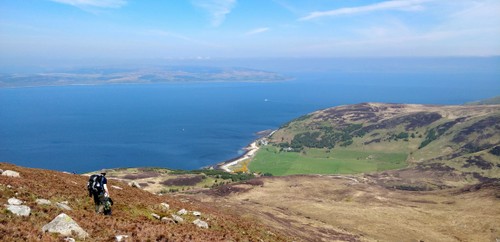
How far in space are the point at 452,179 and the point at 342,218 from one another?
429ft

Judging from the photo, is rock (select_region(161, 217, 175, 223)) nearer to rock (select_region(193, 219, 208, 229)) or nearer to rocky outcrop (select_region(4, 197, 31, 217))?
rock (select_region(193, 219, 208, 229))

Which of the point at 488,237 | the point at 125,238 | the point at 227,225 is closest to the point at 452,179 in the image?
the point at 488,237

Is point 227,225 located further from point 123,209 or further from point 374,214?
point 374,214

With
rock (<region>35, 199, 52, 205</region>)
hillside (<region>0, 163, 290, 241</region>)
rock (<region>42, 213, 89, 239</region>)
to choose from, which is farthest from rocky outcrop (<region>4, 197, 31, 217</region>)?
rock (<region>42, 213, 89, 239</region>)

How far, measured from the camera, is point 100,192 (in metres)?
25.0

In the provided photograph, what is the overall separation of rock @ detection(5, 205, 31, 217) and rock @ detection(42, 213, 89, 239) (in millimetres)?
2950

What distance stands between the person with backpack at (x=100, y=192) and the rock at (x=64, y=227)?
521 cm

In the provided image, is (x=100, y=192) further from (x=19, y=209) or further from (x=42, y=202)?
(x=19, y=209)

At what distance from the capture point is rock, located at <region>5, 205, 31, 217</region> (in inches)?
815

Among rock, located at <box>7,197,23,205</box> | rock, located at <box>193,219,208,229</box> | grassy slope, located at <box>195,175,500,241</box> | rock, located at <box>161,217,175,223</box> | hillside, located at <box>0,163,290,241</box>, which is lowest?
grassy slope, located at <box>195,175,500,241</box>

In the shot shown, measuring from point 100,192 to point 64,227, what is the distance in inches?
240

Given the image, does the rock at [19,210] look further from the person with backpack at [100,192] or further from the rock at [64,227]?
the person with backpack at [100,192]

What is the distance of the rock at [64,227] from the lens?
18.7m

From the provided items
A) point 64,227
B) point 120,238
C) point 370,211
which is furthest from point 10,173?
point 370,211
